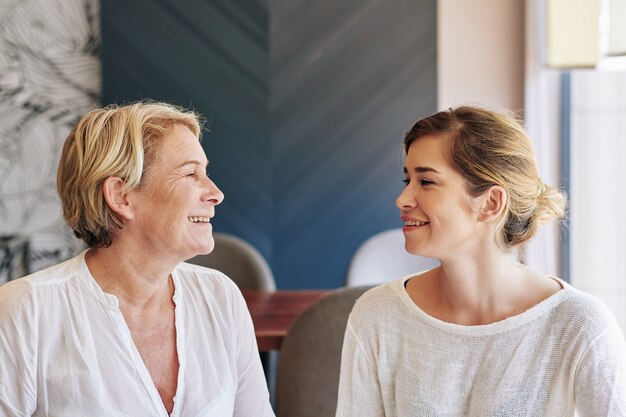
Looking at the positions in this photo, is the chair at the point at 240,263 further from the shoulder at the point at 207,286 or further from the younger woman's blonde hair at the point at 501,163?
the younger woman's blonde hair at the point at 501,163

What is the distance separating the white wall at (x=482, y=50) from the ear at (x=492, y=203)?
99.2 inches

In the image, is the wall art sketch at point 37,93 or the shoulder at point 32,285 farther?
the wall art sketch at point 37,93

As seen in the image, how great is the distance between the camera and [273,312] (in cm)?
280

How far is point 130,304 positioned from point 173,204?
222mm

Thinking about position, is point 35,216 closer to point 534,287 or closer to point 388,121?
point 388,121

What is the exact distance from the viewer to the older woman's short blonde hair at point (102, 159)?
1684 millimetres

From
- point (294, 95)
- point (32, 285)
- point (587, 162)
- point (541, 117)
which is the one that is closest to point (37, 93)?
point (294, 95)

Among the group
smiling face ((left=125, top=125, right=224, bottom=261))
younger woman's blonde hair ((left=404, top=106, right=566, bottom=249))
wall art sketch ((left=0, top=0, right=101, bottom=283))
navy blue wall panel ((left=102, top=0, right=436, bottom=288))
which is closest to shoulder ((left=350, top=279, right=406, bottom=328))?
younger woman's blonde hair ((left=404, top=106, right=566, bottom=249))

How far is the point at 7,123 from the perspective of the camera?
163 inches

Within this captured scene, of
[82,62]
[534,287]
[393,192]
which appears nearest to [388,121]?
[393,192]

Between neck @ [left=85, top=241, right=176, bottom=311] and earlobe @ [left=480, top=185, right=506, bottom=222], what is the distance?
65cm

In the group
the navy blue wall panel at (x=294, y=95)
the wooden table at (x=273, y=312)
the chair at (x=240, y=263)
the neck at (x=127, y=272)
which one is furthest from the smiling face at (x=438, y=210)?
the navy blue wall panel at (x=294, y=95)

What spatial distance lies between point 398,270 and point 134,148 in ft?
6.07

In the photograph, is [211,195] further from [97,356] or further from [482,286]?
[482,286]
